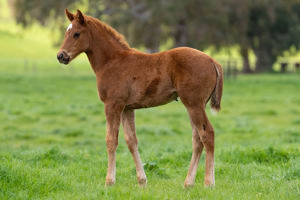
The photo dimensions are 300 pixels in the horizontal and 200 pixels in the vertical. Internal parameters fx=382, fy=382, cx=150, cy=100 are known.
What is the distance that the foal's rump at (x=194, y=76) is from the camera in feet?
15.0

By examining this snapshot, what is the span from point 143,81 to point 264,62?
3893 centimetres

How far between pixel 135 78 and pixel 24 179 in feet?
6.29

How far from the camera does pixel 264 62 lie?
41.4m

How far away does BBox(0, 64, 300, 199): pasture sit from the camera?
4.70m

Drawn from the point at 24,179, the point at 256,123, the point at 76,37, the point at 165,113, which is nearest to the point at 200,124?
the point at 76,37

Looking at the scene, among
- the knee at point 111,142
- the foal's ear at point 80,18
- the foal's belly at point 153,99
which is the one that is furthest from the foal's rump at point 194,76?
the foal's ear at point 80,18

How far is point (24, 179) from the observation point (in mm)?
4883

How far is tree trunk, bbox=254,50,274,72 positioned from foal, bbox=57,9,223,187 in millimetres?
37555

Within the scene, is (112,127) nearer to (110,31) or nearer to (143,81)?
(143,81)

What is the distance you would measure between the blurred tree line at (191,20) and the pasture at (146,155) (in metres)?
11.6

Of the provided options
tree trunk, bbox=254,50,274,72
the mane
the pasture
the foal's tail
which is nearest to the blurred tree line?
tree trunk, bbox=254,50,274,72

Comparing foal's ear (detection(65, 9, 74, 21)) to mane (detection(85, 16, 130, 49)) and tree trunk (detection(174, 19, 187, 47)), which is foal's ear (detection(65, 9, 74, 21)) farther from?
tree trunk (detection(174, 19, 187, 47))

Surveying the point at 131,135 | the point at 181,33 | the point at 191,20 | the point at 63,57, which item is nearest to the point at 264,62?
the point at 181,33

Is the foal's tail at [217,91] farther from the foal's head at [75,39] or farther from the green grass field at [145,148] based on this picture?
the foal's head at [75,39]
